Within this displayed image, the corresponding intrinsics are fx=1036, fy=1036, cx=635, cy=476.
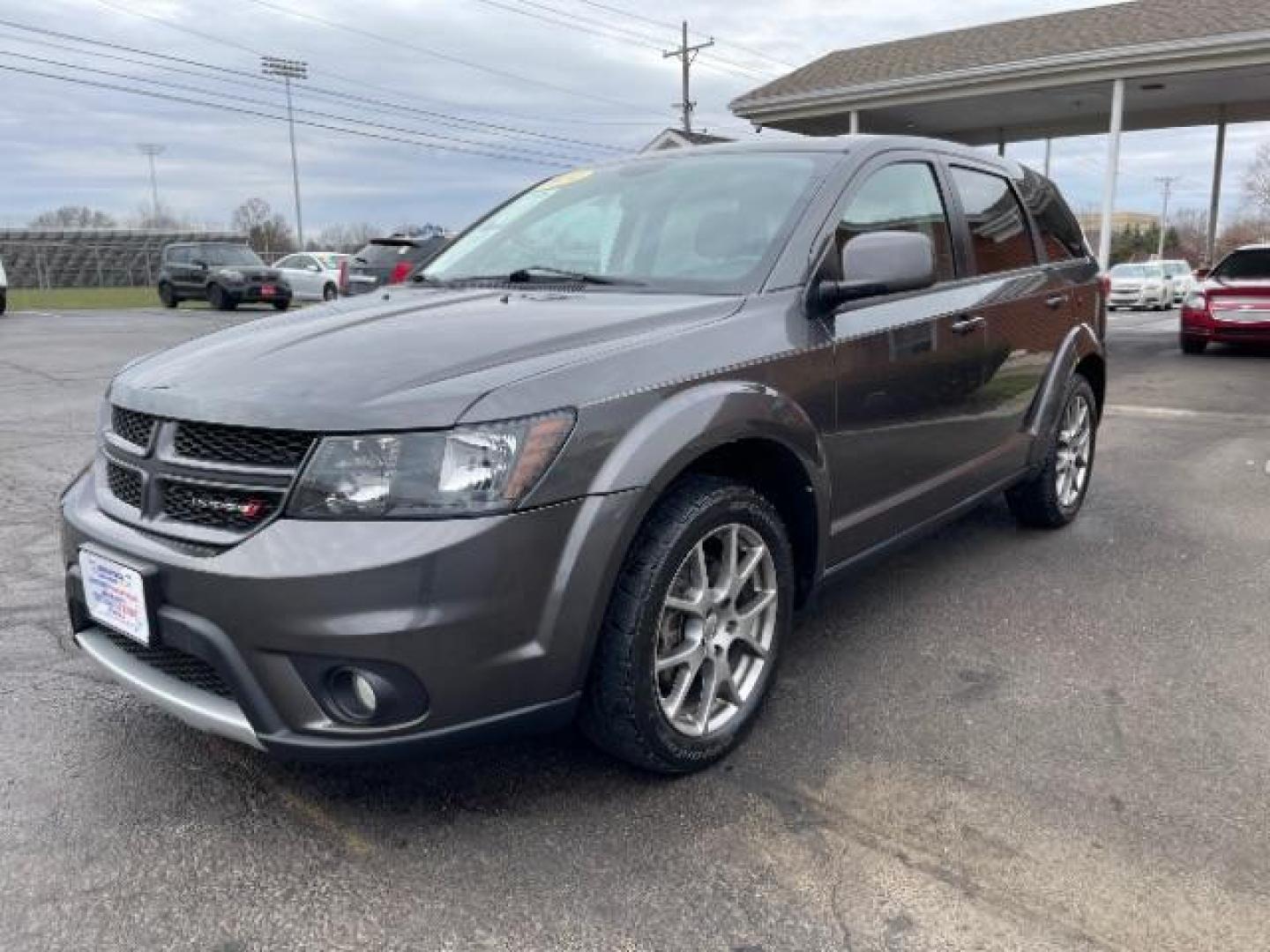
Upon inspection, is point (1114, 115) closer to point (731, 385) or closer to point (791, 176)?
point (791, 176)

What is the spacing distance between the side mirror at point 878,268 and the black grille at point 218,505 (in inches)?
64.9

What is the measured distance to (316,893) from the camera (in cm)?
223

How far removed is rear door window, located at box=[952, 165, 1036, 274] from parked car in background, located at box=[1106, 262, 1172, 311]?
86.0 ft

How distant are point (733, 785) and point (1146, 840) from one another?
0.97 meters

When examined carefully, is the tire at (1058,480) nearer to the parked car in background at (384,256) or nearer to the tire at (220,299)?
the parked car in background at (384,256)

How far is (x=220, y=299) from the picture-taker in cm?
2425

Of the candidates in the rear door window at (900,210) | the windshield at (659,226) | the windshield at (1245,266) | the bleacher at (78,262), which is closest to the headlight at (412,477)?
the windshield at (659,226)

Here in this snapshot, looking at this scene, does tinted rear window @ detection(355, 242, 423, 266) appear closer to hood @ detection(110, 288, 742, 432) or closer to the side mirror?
hood @ detection(110, 288, 742, 432)

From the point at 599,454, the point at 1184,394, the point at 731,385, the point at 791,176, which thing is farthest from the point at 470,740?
the point at 1184,394

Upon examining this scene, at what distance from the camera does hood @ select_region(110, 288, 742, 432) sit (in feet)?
7.26

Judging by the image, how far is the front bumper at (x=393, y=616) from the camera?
2.09 m

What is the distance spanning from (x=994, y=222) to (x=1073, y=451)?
139cm

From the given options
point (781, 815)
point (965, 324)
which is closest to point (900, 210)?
point (965, 324)

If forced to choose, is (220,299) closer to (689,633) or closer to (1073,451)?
(1073,451)
